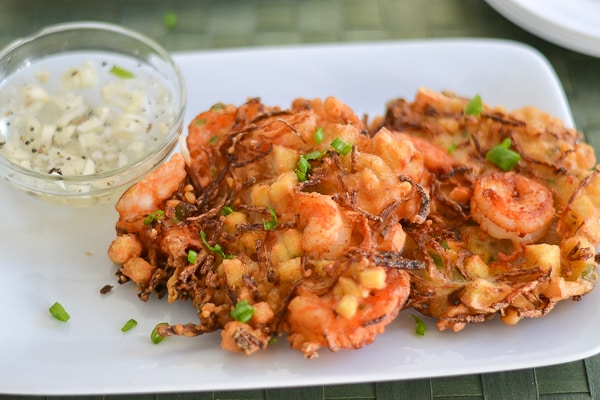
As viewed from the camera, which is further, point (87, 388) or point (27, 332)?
point (27, 332)

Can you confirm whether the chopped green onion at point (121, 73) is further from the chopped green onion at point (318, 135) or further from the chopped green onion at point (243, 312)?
the chopped green onion at point (243, 312)

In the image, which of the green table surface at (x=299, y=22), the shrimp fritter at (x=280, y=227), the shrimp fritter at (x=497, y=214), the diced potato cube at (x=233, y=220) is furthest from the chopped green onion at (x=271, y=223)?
the green table surface at (x=299, y=22)

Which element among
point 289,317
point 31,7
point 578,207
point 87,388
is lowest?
point 578,207

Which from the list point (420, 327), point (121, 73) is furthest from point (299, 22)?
point (420, 327)

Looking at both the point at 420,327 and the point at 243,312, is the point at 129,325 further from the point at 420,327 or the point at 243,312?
the point at 420,327

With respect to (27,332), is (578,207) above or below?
below

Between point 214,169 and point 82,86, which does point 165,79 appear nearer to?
point 82,86

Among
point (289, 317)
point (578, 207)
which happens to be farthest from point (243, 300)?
point (578, 207)
